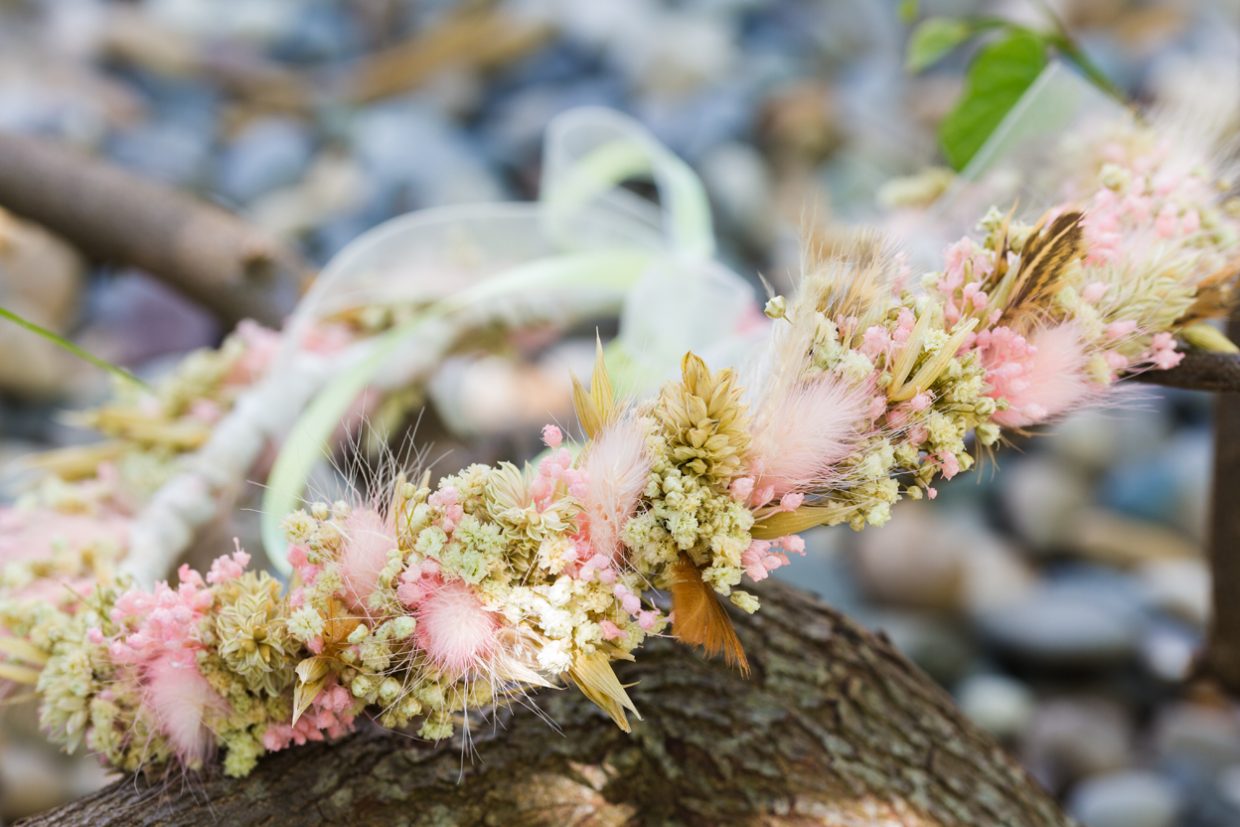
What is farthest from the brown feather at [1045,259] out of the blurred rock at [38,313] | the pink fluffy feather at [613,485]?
the blurred rock at [38,313]

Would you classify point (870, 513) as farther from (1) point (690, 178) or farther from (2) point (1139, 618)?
(2) point (1139, 618)

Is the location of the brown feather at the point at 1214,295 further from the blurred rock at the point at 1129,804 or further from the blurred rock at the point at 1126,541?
the blurred rock at the point at 1126,541

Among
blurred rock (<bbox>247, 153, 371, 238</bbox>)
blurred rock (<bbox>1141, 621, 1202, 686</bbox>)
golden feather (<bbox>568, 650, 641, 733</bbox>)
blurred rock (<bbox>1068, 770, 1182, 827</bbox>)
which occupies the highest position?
blurred rock (<bbox>247, 153, 371, 238</bbox>)

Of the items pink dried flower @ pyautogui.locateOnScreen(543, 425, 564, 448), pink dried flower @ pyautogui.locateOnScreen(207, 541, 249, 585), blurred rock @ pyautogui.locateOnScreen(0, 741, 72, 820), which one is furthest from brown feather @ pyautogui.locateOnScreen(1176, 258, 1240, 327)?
blurred rock @ pyautogui.locateOnScreen(0, 741, 72, 820)

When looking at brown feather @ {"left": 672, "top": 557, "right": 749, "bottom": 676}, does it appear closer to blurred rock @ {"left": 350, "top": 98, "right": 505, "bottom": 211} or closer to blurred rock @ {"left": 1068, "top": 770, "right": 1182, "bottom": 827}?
blurred rock @ {"left": 1068, "top": 770, "right": 1182, "bottom": 827}

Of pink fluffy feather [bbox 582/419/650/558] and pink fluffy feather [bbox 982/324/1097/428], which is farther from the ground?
pink fluffy feather [bbox 582/419/650/558]

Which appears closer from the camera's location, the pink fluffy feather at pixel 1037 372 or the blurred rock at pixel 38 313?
the pink fluffy feather at pixel 1037 372

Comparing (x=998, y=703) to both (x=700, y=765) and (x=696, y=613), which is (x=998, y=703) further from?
(x=696, y=613)

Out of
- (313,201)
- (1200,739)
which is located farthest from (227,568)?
(313,201)
